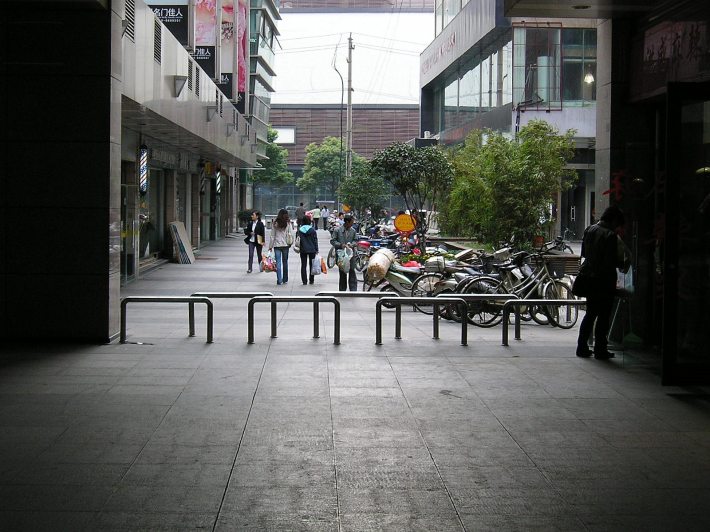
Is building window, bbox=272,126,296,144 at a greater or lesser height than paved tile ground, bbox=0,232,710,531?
greater

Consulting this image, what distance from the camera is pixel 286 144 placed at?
97.1 m

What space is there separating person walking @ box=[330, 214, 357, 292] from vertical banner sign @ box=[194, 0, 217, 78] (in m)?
7.47

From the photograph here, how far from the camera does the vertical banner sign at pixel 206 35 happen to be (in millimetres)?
23594

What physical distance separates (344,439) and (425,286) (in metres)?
9.29

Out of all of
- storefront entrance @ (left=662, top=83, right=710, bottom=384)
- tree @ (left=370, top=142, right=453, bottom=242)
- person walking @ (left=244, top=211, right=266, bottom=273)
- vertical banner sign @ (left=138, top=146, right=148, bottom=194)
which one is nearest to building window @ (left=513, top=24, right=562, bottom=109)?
tree @ (left=370, top=142, right=453, bottom=242)

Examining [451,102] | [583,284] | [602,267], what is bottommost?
[583,284]

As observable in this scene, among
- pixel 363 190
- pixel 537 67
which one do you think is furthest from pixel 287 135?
pixel 537 67

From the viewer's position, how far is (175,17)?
20.9 m

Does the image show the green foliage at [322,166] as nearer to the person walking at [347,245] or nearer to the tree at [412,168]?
the tree at [412,168]

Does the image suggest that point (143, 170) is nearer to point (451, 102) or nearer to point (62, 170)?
point (62, 170)

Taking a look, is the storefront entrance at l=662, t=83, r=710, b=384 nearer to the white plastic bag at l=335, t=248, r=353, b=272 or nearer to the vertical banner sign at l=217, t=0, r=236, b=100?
the white plastic bag at l=335, t=248, r=353, b=272

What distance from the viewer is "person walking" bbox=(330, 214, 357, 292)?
62.0 ft

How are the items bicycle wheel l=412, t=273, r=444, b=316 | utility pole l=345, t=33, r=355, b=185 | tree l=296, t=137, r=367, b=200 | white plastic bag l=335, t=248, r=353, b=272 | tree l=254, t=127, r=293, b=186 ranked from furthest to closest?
tree l=296, t=137, r=367, b=200, tree l=254, t=127, r=293, b=186, utility pole l=345, t=33, r=355, b=185, white plastic bag l=335, t=248, r=353, b=272, bicycle wheel l=412, t=273, r=444, b=316

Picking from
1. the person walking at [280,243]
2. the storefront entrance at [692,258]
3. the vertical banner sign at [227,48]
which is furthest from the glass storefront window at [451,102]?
the storefront entrance at [692,258]
